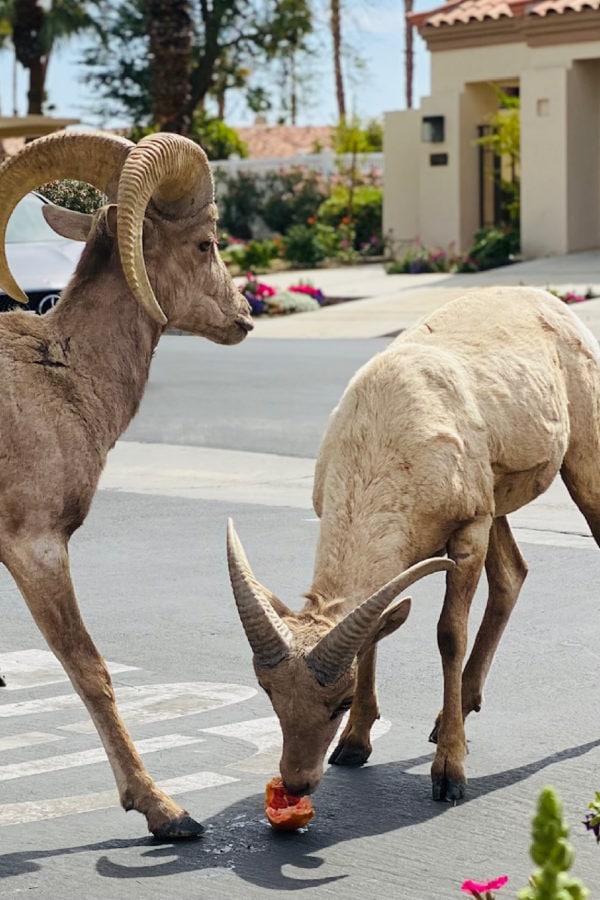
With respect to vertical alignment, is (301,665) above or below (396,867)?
above

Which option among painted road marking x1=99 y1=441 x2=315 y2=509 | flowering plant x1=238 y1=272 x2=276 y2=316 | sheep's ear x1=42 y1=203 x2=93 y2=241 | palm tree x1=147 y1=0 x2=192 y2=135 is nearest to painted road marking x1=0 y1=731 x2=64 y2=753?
sheep's ear x1=42 y1=203 x2=93 y2=241

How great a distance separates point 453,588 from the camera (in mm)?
6184

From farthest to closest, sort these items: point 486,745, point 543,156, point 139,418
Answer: point 543,156 → point 139,418 → point 486,745

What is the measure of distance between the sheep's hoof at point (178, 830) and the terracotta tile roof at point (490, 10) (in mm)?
28031

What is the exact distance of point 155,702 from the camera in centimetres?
732

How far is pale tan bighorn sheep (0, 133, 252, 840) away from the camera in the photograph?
5578 millimetres

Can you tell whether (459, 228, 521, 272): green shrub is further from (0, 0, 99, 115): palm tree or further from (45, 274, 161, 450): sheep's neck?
(45, 274, 161, 450): sheep's neck

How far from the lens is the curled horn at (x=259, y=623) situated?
5.36m

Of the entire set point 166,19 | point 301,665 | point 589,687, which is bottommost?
point 589,687

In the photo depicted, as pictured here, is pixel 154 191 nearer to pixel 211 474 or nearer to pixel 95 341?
pixel 95 341

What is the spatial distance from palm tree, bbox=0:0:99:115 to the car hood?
1300 inches

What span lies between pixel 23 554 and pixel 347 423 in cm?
136

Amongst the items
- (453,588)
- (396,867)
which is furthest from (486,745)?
(396,867)

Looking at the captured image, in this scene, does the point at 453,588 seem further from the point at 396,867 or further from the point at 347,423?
the point at 396,867
